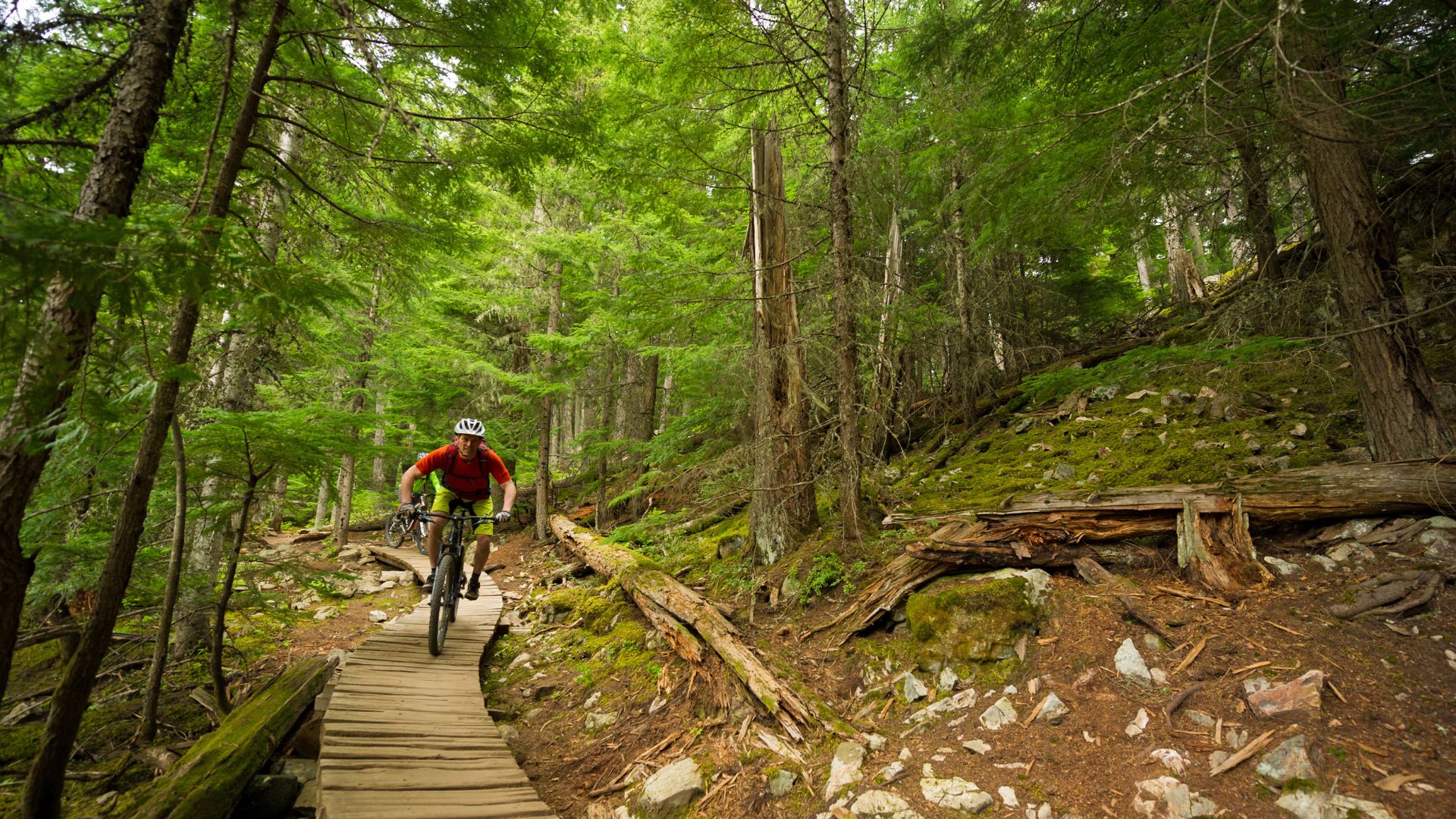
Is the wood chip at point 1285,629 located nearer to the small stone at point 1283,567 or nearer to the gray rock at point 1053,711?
the small stone at point 1283,567

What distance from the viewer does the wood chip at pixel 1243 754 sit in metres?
2.83

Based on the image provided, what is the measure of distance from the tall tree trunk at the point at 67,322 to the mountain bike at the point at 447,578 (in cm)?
323

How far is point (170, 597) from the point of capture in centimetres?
485

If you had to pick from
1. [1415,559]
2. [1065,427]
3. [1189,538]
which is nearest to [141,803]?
[1189,538]

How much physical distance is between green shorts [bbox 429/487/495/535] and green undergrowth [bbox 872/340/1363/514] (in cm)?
513

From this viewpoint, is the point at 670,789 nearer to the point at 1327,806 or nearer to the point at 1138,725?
the point at 1138,725

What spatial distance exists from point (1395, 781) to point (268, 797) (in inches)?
278

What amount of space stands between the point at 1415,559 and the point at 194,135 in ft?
35.6

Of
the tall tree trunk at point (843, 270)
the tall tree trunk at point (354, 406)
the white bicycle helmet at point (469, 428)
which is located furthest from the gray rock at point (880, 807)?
the tall tree trunk at point (354, 406)

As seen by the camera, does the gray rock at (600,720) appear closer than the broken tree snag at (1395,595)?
No

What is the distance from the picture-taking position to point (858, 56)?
6.69 metres

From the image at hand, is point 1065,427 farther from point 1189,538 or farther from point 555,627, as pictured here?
point 555,627

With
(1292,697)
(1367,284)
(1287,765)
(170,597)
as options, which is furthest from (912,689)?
(170,597)

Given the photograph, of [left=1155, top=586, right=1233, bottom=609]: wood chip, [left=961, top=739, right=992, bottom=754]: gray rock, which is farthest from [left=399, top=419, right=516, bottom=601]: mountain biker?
[left=1155, top=586, right=1233, bottom=609]: wood chip
